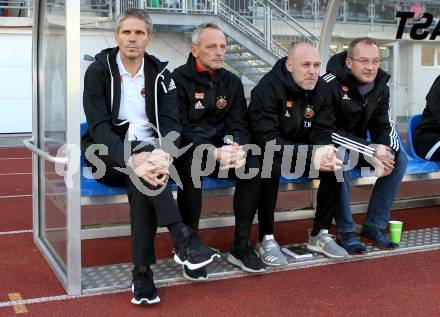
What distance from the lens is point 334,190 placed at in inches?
167

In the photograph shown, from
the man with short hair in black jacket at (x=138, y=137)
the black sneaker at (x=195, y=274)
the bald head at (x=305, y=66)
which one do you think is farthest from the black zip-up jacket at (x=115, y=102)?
the bald head at (x=305, y=66)

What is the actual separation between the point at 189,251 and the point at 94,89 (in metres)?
1.06

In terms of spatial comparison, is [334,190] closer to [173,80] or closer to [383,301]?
[383,301]

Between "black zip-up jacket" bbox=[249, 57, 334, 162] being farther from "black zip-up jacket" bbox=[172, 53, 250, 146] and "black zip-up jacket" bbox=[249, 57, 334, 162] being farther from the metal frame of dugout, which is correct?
the metal frame of dugout

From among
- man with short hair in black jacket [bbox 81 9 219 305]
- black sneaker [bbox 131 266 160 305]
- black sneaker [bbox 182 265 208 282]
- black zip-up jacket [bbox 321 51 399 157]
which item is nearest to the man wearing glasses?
black zip-up jacket [bbox 321 51 399 157]

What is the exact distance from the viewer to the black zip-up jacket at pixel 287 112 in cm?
417

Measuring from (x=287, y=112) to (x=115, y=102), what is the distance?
1.21m

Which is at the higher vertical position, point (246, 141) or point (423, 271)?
point (246, 141)

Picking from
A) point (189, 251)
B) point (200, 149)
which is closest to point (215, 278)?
point (189, 251)

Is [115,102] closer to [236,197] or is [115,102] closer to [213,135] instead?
[213,135]

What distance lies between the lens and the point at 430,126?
17.4 ft

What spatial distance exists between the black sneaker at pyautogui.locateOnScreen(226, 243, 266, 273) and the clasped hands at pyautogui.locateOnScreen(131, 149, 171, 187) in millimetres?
867

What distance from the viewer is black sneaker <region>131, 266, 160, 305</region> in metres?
3.34

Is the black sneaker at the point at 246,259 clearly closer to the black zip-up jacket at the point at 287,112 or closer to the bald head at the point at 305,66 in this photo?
the black zip-up jacket at the point at 287,112
